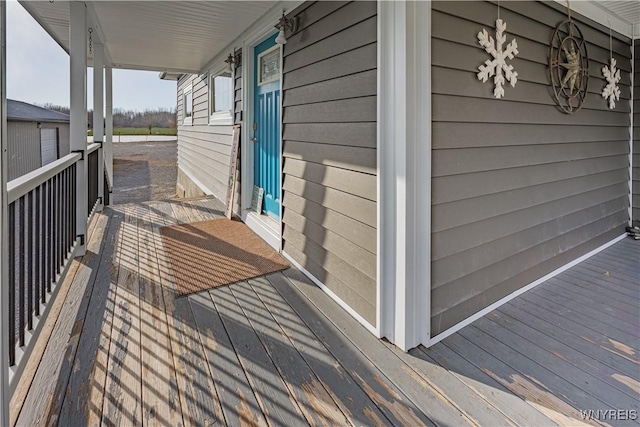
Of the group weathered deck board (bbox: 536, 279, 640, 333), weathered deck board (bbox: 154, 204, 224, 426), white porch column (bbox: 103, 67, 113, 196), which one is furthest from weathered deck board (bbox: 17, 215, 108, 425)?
white porch column (bbox: 103, 67, 113, 196)

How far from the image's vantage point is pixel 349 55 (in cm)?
207

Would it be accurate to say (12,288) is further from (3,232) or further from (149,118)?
(149,118)

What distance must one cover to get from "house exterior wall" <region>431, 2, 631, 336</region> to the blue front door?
1869 millimetres

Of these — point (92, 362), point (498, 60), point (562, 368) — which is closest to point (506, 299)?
point (562, 368)

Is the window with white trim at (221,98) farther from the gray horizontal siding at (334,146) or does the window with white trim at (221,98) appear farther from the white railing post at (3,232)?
the white railing post at (3,232)

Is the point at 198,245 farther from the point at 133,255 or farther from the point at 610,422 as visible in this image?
the point at 610,422

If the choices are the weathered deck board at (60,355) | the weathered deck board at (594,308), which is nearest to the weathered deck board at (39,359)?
the weathered deck board at (60,355)

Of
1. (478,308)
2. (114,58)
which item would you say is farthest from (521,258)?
(114,58)

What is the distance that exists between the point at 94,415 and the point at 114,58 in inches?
229

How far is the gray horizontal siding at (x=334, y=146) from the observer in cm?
195

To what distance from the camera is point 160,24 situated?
386 centimetres

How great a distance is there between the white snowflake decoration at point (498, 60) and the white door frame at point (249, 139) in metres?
2.02

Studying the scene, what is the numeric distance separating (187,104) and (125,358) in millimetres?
7585

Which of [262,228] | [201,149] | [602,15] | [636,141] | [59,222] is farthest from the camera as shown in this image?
[201,149]
